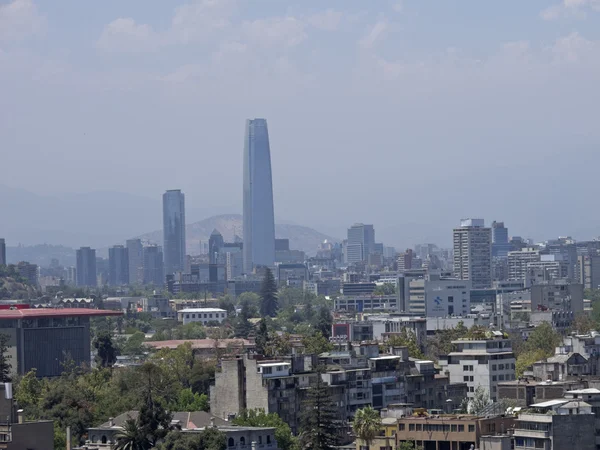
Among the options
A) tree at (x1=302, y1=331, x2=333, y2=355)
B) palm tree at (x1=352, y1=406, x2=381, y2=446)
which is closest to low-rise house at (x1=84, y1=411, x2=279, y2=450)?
palm tree at (x1=352, y1=406, x2=381, y2=446)

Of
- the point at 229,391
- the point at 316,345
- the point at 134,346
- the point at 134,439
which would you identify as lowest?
the point at 134,439

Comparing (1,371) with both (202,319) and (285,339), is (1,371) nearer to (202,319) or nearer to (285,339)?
(285,339)

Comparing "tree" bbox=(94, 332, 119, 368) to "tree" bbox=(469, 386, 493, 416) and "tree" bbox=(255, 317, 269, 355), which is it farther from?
"tree" bbox=(469, 386, 493, 416)

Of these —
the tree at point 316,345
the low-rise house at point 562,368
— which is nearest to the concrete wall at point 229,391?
the low-rise house at point 562,368

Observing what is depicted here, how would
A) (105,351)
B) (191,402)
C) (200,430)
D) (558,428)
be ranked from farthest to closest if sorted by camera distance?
(105,351)
(191,402)
(200,430)
(558,428)

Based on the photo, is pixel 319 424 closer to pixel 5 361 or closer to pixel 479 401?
pixel 479 401

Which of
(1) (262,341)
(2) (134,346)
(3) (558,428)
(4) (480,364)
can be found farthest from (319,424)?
(2) (134,346)

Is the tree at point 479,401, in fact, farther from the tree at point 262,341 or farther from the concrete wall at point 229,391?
the tree at point 262,341

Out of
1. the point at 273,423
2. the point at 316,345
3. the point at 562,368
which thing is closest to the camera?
the point at 273,423
